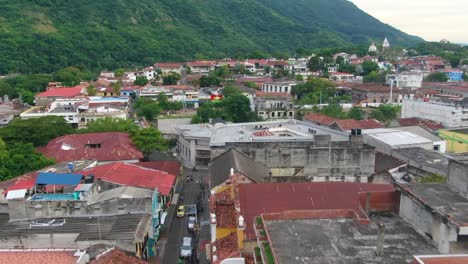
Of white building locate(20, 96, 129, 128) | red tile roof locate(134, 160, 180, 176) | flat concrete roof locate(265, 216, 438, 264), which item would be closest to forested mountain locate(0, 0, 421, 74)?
white building locate(20, 96, 129, 128)

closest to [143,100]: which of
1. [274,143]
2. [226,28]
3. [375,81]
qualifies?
[274,143]

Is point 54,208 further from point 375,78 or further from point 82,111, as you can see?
point 375,78

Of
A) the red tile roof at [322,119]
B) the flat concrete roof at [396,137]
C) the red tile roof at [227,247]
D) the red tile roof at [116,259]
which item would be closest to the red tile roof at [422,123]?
the red tile roof at [322,119]

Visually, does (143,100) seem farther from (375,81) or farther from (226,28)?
(226,28)

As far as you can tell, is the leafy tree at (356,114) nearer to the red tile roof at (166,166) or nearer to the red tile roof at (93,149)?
the red tile roof at (166,166)

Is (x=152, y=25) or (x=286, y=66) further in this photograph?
(x=152, y=25)
